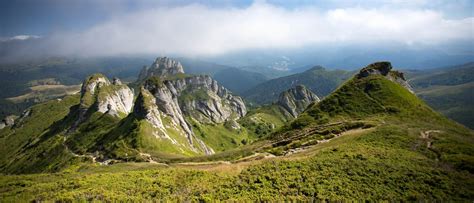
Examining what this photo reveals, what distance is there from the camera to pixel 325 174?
83.1m

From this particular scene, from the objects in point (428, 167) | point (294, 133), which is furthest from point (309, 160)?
point (294, 133)

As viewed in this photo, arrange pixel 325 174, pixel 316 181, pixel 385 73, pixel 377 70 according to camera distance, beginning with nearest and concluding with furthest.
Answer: pixel 316 181, pixel 325 174, pixel 385 73, pixel 377 70

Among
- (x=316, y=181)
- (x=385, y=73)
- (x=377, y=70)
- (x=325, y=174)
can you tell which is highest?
(x=377, y=70)

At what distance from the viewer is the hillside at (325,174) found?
2953 inches

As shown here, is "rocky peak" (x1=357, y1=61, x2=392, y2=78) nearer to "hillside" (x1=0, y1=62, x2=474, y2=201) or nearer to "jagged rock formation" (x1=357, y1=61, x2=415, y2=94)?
"jagged rock formation" (x1=357, y1=61, x2=415, y2=94)

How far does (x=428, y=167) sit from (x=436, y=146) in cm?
1940

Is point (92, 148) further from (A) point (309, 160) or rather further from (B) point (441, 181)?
(B) point (441, 181)

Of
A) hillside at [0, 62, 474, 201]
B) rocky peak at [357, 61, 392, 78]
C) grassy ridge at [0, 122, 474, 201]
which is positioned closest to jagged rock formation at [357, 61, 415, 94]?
rocky peak at [357, 61, 392, 78]

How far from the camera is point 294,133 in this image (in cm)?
14688

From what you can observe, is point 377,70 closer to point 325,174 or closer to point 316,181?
point 325,174

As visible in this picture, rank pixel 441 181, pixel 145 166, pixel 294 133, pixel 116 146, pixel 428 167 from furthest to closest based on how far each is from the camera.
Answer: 1. pixel 116 146
2. pixel 294 133
3. pixel 145 166
4. pixel 428 167
5. pixel 441 181

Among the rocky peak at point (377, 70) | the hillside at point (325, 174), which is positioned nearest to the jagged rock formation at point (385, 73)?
the rocky peak at point (377, 70)

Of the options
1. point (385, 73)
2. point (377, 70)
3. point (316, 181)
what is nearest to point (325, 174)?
point (316, 181)

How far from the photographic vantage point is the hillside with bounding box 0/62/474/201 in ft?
246
